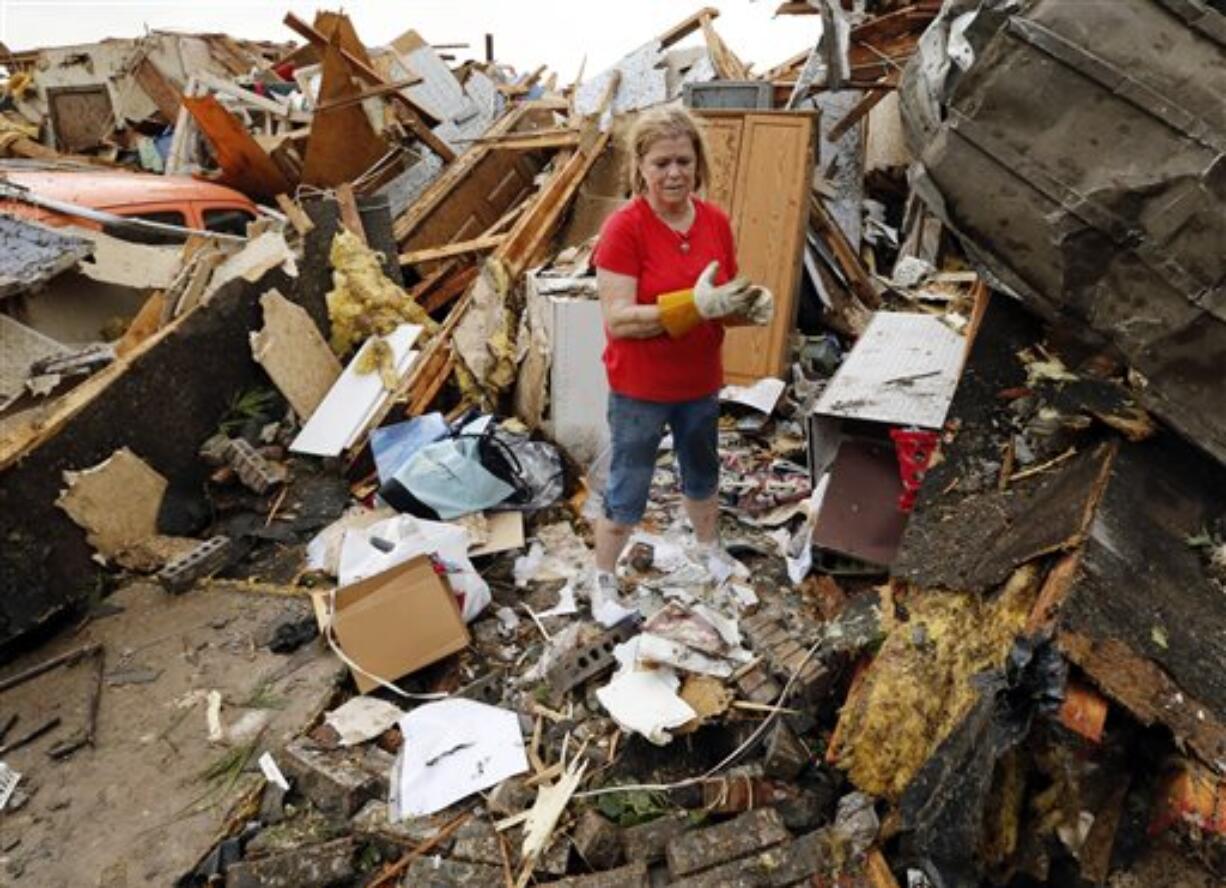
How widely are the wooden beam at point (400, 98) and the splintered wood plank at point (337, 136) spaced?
162 millimetres

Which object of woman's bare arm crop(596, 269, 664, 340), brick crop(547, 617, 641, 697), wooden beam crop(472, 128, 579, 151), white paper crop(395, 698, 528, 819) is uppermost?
woman's bare arm crop(596, 269, 664, 340)

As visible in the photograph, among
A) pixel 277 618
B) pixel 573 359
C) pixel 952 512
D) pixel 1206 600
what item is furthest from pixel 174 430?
pixel 1206 600

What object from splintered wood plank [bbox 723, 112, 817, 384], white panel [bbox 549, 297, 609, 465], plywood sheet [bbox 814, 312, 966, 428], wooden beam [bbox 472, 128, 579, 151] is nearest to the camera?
plywood sheet [bbox 814, 312, 966, 428]

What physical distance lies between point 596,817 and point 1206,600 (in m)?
1.80

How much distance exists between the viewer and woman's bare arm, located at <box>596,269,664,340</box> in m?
2.68

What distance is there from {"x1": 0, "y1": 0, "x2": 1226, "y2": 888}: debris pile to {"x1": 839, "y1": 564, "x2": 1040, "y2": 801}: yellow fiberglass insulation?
12 millimetres

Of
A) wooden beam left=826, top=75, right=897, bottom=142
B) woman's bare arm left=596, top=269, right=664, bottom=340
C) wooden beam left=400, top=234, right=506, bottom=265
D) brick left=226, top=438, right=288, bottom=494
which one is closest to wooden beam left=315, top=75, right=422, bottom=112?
wooden beam left=400, top=234, right=506, bottom=265

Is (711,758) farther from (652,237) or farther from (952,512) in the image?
(652,237)

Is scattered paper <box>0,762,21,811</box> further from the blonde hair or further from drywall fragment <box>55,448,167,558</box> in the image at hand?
the blonde hair

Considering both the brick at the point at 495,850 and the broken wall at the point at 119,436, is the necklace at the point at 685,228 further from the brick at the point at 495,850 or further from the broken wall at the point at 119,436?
the broken wall at the point at 119,436

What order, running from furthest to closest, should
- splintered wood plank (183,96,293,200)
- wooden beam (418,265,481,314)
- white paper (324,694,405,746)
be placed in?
splintered wood plank (183,96,293,200) → wooden beam (418,265,481,314) → white paper (324,694,405,746)

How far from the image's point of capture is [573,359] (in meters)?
4.47

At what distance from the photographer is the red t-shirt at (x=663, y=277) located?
8.88 feet

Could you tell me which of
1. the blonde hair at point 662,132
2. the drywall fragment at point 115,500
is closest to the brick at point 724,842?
the blonde hair at point 662,132
